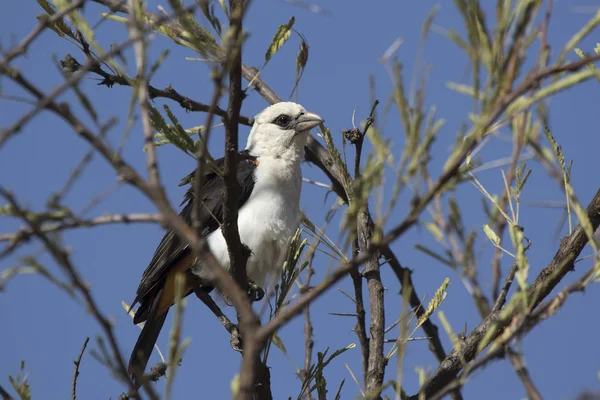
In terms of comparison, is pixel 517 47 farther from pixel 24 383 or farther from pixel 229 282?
pixel 24 383

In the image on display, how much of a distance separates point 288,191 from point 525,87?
13.1 ft

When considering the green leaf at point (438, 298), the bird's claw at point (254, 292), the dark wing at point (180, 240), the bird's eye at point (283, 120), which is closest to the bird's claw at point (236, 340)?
the bird's claw at point (254, 292)

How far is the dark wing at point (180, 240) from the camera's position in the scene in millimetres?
5180

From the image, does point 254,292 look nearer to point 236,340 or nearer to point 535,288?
point 236,340

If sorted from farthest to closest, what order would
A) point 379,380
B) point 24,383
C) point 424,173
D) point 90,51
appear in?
point 90,51
point 379,380
point 24,383
point 424,173

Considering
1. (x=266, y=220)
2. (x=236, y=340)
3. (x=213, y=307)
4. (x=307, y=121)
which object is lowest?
(x=236, y=340)

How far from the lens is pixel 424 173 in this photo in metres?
1.78

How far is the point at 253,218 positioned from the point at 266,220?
95mm

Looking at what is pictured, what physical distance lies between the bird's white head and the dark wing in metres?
0.22

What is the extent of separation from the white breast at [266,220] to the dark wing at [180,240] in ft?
0.23

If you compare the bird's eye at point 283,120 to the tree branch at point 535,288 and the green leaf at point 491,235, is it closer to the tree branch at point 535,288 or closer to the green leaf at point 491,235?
the tree branch at point 535,288

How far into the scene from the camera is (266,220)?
5.24 meters

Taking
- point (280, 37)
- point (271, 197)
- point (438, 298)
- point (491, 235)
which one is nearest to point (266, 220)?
point (271, 197)

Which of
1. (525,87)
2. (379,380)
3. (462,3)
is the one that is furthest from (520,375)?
(379,380)
